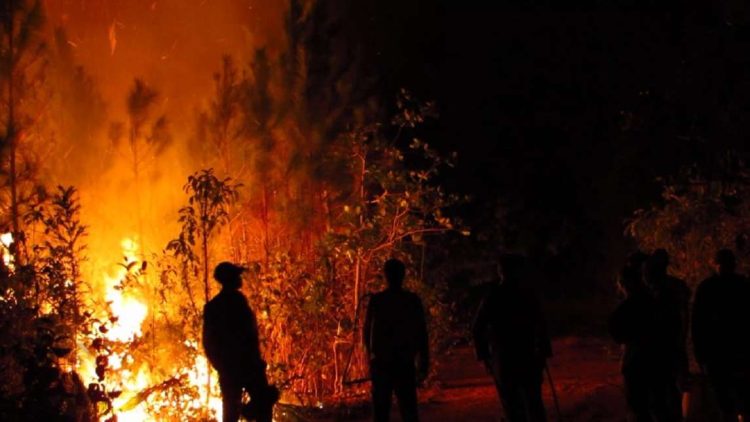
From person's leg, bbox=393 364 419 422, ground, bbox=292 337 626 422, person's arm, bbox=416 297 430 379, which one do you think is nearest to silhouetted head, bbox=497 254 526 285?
person's arm, bbox=416 297 430 379

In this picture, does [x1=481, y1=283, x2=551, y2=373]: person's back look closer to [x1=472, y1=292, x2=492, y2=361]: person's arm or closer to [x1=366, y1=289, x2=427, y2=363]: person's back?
[x1=472, y1=292, x2=492, y2=361]: person's arm

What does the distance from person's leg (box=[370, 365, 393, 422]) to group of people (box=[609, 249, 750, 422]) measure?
1.77 meters

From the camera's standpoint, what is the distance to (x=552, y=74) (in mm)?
20359

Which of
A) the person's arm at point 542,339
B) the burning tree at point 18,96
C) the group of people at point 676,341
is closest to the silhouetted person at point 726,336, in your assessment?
the group of people at point 676,341

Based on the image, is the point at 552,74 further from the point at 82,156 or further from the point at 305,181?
the point at 82,156

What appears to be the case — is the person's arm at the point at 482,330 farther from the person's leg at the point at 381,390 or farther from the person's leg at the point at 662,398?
the person's leg at the point at 662,398

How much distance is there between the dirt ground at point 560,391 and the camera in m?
9.71

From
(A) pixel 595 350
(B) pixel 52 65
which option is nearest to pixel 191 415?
(B) pixel 52 65

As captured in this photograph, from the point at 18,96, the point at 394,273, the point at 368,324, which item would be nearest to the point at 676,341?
the point at 394,273

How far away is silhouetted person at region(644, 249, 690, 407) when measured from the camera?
22.7 ft

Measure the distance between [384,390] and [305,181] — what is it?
4328 mm

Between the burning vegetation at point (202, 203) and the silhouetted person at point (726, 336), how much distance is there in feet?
11.7

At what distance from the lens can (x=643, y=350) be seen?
22.4ft

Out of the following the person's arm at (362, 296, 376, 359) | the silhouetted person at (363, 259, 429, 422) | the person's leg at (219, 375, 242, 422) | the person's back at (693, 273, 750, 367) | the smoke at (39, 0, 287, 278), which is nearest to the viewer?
the person's back at (693, 273, 750, 367)
